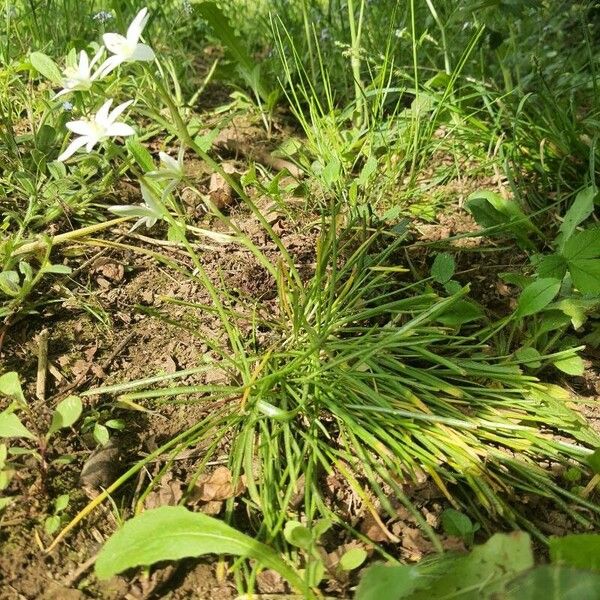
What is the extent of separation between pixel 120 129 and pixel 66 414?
0.47 m

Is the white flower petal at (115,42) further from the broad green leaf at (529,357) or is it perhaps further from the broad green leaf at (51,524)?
the broad green leaf at (529,357)

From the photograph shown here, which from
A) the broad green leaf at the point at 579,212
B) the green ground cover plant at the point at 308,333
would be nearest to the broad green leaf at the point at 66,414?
the green ground cover plant at the point at 308,333

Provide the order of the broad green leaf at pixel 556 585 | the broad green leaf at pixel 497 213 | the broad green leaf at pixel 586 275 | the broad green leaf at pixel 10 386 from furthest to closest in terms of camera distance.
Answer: the broad green leaf at pixel 497 213
the broad green leaf at pixel 586 275
the broad green leaf at pixel 10 386
the broad green leaf at pixel 556 585

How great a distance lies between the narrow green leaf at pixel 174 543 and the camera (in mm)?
951

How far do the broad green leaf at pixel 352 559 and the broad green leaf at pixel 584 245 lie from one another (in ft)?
2.44

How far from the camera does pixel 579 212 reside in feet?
5.07

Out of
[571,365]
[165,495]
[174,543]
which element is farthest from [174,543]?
[571,365]

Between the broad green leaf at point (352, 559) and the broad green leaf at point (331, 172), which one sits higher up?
the broad green leaf at point (331, 172)

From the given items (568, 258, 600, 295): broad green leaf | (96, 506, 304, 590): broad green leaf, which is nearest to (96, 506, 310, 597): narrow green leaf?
(96, 506, 304, 590): broad green leaf

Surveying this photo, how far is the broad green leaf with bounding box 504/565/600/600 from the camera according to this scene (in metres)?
0.75

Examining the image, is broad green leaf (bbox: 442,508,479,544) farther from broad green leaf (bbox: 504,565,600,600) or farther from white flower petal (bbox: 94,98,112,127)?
white flower petal (bbox: 94,98,112,127)

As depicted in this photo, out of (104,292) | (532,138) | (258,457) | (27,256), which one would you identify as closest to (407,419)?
(258,457)

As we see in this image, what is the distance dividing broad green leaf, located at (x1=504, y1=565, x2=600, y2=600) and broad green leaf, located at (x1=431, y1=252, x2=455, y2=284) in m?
0.83

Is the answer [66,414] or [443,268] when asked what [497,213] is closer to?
[443,268]
